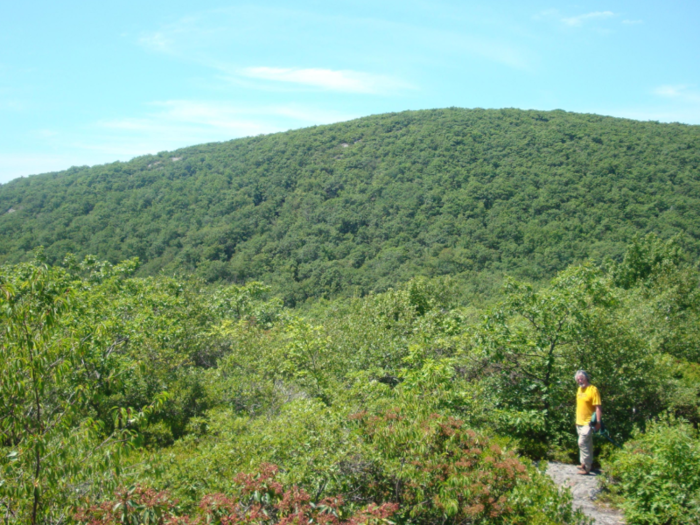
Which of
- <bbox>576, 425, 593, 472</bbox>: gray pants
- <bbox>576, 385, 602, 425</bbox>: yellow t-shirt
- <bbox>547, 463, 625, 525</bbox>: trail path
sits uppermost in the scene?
<bbox>576, 385, 602, 425</bbox>: yellow t-shirt

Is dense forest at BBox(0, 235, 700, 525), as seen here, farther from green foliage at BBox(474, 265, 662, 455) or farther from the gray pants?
the gray pants

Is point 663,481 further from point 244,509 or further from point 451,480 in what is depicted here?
point 244,509

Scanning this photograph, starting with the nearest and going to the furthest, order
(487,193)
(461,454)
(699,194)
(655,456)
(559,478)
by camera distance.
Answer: (461,454)
(655,456)
(559,478)
(699,194)
(487,193)

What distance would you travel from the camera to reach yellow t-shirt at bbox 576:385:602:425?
22.6 ft

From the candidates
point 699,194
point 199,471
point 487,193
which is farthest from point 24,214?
point 699,194

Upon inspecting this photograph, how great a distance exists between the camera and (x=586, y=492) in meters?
6.39

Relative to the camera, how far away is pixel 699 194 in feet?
209

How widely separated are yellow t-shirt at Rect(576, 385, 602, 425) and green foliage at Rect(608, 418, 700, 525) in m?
1.00

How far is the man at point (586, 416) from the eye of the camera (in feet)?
22.5

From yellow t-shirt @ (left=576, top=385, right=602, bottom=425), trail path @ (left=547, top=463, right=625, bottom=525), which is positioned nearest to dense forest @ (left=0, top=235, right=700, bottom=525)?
trail path @ (left=547, top=463, right=625, bottom=525)

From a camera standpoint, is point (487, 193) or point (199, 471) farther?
point (487, 193)

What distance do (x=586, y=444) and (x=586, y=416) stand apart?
0.43 m

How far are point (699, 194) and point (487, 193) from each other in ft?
95.9

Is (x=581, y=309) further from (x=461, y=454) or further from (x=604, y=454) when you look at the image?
(x=461, y=454)
